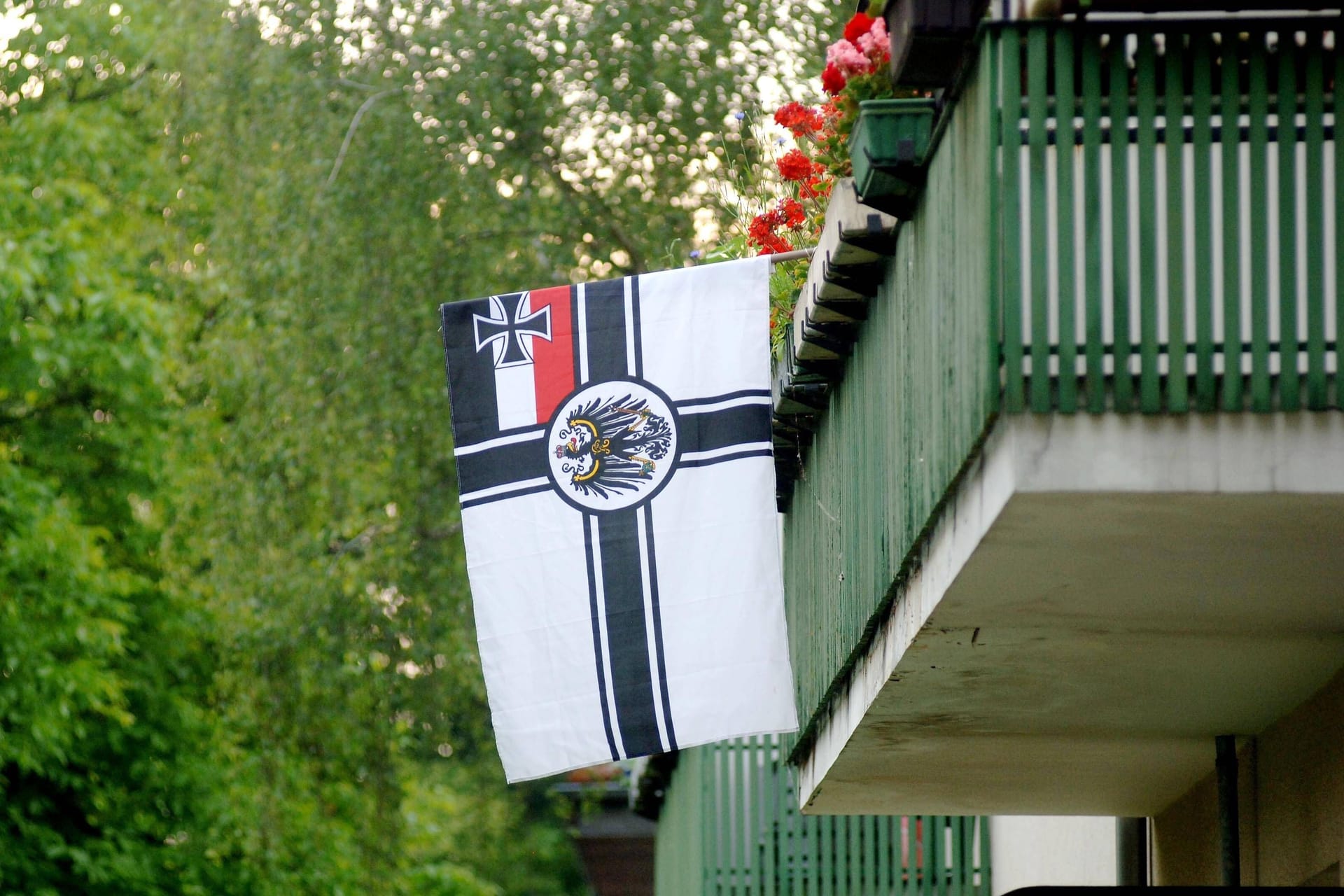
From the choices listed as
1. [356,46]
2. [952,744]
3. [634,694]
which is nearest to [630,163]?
[356,46]

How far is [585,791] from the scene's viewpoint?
105 ft

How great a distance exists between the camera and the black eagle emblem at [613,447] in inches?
278

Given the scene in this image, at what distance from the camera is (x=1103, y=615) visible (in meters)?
6.16

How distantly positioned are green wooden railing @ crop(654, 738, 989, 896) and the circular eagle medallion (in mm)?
7224

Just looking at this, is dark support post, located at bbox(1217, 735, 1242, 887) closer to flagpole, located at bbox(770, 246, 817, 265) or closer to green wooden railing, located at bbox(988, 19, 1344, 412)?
flagpole, located at bbox(770, 246, 817, 265)

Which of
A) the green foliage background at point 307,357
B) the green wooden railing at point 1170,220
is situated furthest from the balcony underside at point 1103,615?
A: the green foliage background at point 307,357

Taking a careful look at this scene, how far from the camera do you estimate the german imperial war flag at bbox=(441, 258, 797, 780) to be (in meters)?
7.02

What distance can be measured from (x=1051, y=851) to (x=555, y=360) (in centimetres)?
724

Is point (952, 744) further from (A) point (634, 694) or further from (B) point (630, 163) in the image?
(B) point (630, 163)

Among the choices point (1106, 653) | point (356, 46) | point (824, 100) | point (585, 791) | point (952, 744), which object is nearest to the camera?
point (1106, 653)

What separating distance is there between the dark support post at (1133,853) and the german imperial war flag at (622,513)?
473 centimetres

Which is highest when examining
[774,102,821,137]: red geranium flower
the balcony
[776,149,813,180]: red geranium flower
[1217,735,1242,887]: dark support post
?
[774,102,821,137]: red geranium flower

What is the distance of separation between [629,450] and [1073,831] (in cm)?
666

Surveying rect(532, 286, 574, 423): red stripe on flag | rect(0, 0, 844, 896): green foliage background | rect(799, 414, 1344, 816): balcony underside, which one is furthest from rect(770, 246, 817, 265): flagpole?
rect(0, 0, 844, 896): green foliage background
